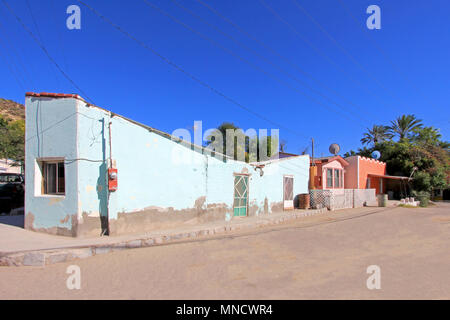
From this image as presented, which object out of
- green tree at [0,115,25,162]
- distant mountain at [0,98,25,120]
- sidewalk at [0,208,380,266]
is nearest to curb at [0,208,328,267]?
sidewalk at [0,208,380,266]

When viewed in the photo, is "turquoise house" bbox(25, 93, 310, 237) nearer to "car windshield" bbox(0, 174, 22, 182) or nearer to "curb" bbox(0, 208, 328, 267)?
"curb" bbox(0, 208, 328, 267)

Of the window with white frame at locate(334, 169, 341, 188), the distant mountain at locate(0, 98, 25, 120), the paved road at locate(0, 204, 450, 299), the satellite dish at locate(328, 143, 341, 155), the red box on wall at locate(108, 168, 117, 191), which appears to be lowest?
the paved road at locate(0, 204, 450, 299)

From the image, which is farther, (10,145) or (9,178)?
(10,145)

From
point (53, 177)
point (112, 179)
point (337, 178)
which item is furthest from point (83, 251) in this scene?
point (337, 178)

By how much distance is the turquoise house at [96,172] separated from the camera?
7305mm

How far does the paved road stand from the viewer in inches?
161

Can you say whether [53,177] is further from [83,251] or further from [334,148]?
[334,148]

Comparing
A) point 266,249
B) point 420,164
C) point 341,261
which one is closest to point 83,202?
point 266,249

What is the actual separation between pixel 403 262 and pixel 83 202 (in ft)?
25.4

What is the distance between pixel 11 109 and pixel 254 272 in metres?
57.3

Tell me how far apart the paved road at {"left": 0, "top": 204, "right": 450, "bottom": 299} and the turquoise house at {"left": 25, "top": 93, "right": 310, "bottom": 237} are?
1.68 meters

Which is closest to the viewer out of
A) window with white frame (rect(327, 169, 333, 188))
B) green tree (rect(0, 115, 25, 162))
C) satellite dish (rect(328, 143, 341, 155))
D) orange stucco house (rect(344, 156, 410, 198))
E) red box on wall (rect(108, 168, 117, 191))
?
red box on wall (rect(108, 168, 117, 191))

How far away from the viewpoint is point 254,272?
5.08 meters
